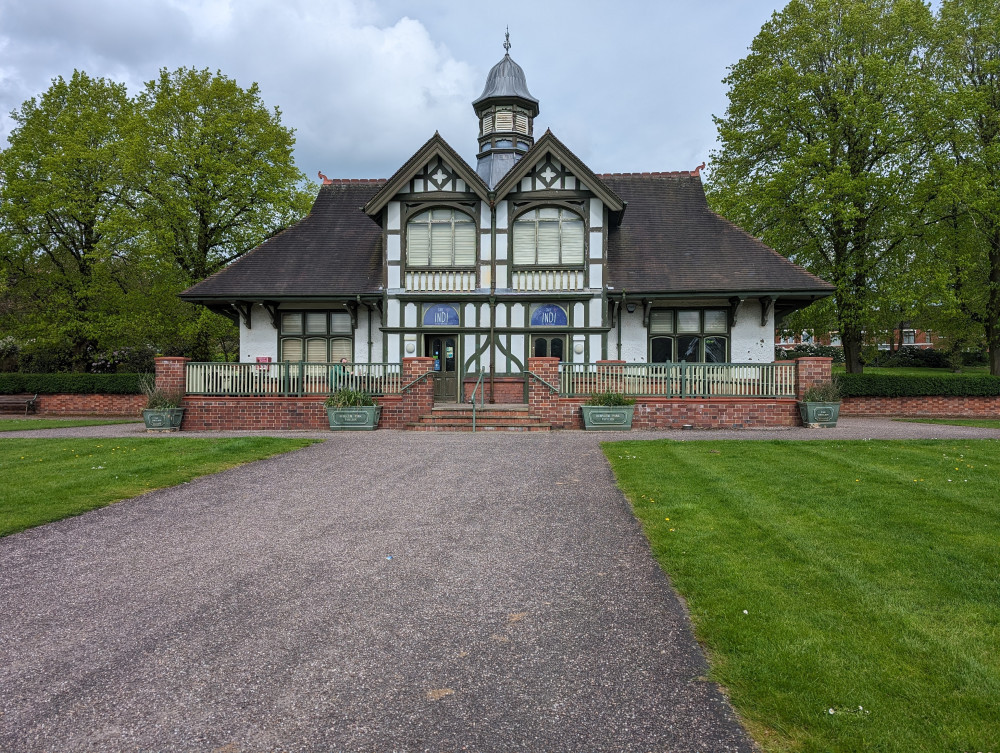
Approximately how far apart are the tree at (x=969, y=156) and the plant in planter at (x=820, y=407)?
30.6 ft

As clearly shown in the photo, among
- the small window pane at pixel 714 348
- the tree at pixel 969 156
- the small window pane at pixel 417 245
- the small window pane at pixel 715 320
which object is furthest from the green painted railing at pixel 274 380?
the tree at pixel 969 156

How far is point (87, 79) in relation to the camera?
83.9ft

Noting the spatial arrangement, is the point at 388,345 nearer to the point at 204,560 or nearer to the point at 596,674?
the point at 204,560

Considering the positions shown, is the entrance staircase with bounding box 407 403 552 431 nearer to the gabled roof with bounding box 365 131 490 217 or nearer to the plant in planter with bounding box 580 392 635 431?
the plant in planter with bounding box 580 392 635 431

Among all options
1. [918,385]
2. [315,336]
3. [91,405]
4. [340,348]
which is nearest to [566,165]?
[340,348]

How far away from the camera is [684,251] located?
20359mm

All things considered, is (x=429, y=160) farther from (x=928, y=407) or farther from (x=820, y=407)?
(x=928, y=407)

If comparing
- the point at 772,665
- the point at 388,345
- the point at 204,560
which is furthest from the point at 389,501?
the point at 388,345

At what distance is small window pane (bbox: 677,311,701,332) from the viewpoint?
64.6ft

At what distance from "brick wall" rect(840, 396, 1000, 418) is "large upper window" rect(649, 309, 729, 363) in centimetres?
529

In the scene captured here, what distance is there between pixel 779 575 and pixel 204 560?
15.5ft

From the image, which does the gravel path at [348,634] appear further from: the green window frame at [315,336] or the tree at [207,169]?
the tree at [207,169]

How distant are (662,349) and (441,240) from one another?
835 cm

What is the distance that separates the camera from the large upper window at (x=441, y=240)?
1945 centimetres
